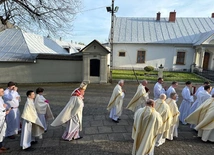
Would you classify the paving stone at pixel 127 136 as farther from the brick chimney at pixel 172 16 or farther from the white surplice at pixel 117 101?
the brick chimney at pixel 172 16

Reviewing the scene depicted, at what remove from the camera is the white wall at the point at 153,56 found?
22.5m

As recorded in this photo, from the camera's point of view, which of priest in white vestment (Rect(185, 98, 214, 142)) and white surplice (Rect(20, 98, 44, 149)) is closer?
white surplice (Rect(20, 98, 44, 149))

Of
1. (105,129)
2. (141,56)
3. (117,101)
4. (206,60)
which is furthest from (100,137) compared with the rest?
(206,60)

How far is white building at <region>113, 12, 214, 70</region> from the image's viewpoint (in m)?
22.2

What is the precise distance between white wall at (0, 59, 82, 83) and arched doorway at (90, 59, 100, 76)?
112cm

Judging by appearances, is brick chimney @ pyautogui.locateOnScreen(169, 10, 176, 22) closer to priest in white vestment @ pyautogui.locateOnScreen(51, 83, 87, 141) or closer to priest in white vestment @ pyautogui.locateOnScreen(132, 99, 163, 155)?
priest in white vestment @ pyautogui.locateOnScreen(51, 83, 87, 141)

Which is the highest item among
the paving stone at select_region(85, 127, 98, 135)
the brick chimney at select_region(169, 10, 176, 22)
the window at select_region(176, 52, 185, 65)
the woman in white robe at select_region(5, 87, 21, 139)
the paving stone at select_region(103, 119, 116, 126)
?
the brick chimney at select_region(169, 10, 176, 22)

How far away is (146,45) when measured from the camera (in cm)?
2269

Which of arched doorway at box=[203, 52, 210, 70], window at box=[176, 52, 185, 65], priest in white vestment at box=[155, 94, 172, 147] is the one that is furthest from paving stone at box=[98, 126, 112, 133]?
arched doorway at box=[203, 52, 210, 70]

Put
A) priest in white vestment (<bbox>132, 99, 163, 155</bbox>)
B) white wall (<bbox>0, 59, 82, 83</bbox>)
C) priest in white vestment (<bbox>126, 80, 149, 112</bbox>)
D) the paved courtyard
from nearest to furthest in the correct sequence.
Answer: priest in white vestment (<bbox>132, 99, 163, 155</bbox>) < the paved courtyard < priest in white vestment (<bbox>126, 80, 149, 112</bbox>) < white wall (<bbox>0, 59, 82, 83</bbox>)

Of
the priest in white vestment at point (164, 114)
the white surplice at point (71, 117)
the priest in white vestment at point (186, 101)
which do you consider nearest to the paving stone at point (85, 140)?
the white surplice at point (71, 117)

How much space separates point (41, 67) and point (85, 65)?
4025mm

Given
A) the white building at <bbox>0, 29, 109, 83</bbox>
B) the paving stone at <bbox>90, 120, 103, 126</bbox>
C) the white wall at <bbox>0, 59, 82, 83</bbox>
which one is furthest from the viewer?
the white wall at <bbox>0, 59, 82, 83</bbox>

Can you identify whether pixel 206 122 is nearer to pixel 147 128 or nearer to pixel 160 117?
pixel 160 117
